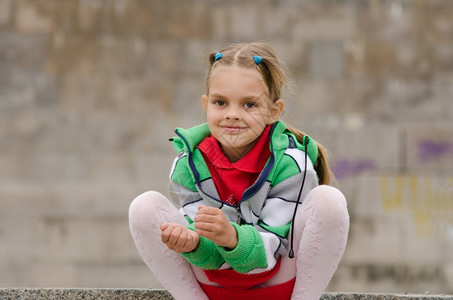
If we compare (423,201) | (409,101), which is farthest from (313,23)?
(423,201)

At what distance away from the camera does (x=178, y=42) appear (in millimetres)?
5820

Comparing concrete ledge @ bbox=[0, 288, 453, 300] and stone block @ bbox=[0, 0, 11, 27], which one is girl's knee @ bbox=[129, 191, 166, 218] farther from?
stone block @ bbox=[0, 0, 11, 27]

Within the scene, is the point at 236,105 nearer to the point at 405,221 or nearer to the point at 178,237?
the point at 178,237

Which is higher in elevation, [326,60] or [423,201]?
[326,60]

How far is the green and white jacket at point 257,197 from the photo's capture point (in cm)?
237

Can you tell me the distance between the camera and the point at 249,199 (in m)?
2.54

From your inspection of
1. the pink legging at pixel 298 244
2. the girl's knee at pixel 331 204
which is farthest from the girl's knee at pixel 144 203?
the girl's knee at pixel 331 204

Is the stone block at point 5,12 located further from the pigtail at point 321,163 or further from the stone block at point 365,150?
the pigtail at point 321,163

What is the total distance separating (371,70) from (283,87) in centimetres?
314

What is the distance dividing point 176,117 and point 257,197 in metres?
3.27

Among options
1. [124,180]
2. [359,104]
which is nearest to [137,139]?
[124,180]

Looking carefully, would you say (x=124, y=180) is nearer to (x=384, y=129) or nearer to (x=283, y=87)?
(x=384, y=129)

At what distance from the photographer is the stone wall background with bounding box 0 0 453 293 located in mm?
5570

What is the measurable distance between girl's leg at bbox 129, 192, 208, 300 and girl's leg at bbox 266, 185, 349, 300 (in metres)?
0.29
